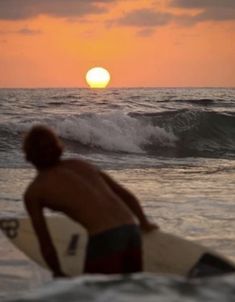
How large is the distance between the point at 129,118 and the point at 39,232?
19.8 metres

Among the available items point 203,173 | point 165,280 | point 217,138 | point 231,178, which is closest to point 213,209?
point 231,178

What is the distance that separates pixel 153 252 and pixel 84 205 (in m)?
1.36

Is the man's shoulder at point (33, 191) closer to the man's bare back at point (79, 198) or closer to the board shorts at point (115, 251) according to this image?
the man's bare back at point (79, 198)

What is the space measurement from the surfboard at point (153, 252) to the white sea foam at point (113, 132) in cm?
1352

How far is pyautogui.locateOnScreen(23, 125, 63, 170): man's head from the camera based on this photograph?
411cm

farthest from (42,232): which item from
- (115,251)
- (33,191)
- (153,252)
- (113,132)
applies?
(113,132)

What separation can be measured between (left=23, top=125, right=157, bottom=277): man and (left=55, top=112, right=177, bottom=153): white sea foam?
15041mm

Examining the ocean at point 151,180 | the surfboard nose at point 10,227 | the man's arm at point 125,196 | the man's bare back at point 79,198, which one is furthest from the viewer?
the surfboard nose at point 10,227

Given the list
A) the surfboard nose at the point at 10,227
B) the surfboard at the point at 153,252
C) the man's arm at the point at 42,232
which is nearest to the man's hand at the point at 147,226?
the surfboard at the point at 153,252

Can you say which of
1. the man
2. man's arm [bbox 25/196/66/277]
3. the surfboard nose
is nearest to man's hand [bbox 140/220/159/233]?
the man

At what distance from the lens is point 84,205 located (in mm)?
4023

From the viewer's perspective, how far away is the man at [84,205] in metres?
4.05

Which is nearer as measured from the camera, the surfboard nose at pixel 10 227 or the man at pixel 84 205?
the man at pixel 84 205

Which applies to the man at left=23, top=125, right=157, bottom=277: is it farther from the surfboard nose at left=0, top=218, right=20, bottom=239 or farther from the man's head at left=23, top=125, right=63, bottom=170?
the surfboard nose at left=0, top=218, right=20, bottom=239
